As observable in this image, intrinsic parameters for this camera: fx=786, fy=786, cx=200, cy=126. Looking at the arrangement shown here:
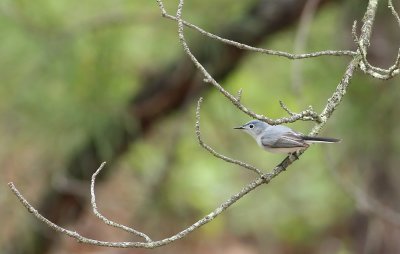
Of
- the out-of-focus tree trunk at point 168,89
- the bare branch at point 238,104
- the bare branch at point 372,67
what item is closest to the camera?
the bare branch at point 238,104

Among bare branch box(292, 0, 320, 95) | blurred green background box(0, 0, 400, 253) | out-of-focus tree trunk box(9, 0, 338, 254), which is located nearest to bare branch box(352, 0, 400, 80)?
bare branch box(292, 0, 320, 95)

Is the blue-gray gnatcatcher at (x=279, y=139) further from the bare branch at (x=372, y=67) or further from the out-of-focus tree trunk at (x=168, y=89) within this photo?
the out-of-focus tree trunk at (x=168, y=89)

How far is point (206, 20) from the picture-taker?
15.2 ft

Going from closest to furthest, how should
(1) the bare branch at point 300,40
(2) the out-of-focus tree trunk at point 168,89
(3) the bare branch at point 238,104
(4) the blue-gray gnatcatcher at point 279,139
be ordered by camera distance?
(3) the bare branch at point 238,104 → (4) the blue-gray gnatcatcher at point 279,139 → (1) the bare branch at point 300,40 → (2) the out-of-focus tree trunk at point 168,89

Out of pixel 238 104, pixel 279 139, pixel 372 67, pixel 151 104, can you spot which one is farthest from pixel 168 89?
pixel 238 104

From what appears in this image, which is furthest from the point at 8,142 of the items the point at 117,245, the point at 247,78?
the point at 117,245

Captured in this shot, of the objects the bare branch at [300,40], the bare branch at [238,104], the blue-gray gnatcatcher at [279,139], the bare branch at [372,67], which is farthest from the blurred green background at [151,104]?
the bare branch at [238,104]

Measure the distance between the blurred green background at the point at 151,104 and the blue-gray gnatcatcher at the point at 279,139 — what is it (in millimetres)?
945

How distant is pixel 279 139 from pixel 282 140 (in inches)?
1.2

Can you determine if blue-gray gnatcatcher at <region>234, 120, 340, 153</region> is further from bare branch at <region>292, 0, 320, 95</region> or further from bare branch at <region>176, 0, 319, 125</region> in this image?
bare branch at <region>292, 0, 320, 95</region>

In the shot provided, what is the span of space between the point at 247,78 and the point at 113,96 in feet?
4.36

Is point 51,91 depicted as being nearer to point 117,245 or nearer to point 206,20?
point 206,20

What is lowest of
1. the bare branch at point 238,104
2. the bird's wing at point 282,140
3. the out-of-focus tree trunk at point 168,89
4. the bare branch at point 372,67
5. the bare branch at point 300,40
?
the bare branch at point 238,104

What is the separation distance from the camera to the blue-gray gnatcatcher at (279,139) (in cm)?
230
